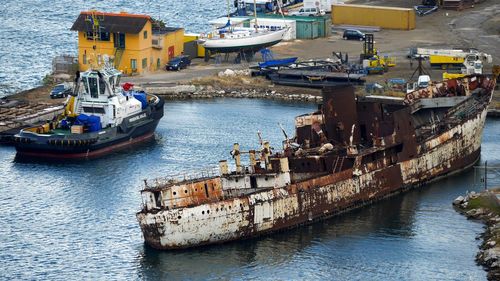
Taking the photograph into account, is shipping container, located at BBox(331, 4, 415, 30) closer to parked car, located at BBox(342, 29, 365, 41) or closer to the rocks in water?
parked car, located at BBox(342, 29, 365, 41)

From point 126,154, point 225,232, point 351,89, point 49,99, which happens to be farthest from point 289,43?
point 225,232

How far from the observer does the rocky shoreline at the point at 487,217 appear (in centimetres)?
6581

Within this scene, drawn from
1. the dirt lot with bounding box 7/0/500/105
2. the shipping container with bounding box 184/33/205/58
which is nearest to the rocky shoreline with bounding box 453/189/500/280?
the dirt lot with bounding box 7/0/500/105

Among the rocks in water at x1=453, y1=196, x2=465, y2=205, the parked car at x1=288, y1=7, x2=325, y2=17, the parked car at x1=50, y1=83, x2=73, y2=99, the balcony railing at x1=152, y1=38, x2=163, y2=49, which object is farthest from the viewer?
the parked car at x1=288, y1=7, x2=325, y2=17

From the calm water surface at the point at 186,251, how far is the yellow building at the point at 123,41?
20.9m

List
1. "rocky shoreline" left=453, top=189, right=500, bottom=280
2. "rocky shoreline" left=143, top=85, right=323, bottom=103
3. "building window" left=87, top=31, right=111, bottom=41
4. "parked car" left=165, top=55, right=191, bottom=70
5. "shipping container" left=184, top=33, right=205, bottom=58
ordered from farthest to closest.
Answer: "shipping container" left=184, top=33, right=205, bottom=58, "parked car" left=165, top=55, right=191, bottom=70, "building window" left=87, top=31, right=111, bottom=41, "rocky shoreline" left=143, top=85, right=323, bottom=103, "rocky shoreline" left=453, top=189, right=500, bottom=280

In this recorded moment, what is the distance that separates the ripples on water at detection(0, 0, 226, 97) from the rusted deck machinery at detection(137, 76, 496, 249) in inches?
1492

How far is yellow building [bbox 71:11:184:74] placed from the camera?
4215 inches

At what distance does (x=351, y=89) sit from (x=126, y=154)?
1750cm

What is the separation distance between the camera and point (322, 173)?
75000 millimetres

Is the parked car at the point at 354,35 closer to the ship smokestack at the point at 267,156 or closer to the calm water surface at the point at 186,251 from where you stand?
the calm water surface at the point at 186,251

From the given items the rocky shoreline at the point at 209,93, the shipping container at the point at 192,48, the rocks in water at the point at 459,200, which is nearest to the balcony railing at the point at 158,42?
the shipping container at the point at 192,48

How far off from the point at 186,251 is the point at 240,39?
47.4 m

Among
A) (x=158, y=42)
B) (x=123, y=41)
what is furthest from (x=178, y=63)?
(x=123, y=41)
